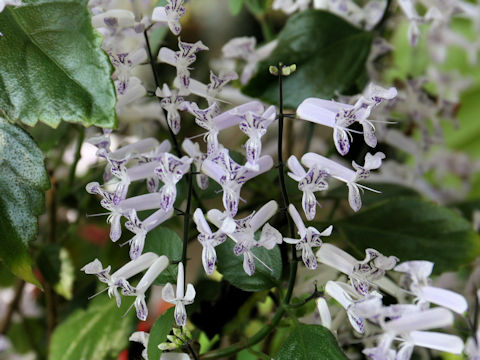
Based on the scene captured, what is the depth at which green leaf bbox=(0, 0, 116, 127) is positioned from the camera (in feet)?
0.77

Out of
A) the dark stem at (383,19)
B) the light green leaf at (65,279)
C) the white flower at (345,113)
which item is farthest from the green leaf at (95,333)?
the dark stem at (383,19)

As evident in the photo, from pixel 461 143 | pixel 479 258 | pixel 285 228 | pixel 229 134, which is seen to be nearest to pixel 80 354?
pixel 285 228

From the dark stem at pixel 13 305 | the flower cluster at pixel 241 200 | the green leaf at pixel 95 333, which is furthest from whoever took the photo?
the dark stem at pixel 13 305

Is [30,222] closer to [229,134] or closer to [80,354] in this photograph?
[80,354]

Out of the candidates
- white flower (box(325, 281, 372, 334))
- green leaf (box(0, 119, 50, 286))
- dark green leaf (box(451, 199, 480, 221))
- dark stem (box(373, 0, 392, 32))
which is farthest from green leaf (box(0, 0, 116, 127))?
dark green leaf (box(451, 199, 480, 221))

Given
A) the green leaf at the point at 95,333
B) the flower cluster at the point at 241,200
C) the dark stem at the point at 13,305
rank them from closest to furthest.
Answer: the flower cluster at the point at 241,200 → the green leaf at the point at 95,333 → the dark stem at the point at 13,305

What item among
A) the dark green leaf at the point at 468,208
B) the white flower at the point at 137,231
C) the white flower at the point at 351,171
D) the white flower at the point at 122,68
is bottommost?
the dark green leaf at the point at 468,208

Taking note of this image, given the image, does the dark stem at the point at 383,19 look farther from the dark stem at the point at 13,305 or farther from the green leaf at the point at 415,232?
the dark stem at the point at 13,305

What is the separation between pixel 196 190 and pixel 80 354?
121mm

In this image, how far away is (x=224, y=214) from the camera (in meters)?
0.23

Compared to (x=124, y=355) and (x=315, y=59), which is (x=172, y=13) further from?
(x=124, y=355)

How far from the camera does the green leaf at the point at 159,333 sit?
26 centimetres

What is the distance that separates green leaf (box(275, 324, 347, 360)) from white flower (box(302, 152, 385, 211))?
57 millimetres

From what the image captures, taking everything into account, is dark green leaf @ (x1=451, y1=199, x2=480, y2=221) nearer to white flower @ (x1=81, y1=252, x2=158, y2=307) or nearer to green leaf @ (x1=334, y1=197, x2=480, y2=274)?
green leaf @ (x1=334, y1=197, x2=480, y2=274)
